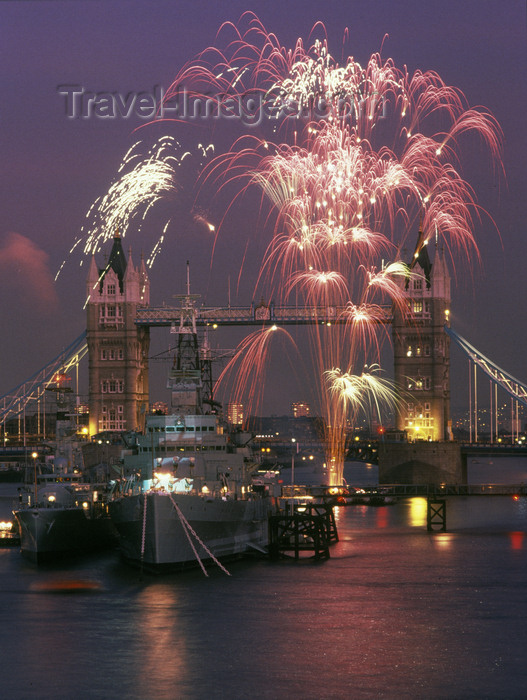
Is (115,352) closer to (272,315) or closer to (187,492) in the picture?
(272,315)

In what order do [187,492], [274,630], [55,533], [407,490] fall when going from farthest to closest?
[407,490], [55,533], [187,492], [274,630]

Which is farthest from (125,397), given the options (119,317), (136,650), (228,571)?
(136,650)

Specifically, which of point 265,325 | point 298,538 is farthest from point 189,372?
point 265,325

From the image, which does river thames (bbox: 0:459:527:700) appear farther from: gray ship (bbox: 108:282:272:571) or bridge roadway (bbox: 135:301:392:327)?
bridge roadway (bbox: 135:301:392:327)

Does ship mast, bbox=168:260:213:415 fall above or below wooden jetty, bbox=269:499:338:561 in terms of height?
above

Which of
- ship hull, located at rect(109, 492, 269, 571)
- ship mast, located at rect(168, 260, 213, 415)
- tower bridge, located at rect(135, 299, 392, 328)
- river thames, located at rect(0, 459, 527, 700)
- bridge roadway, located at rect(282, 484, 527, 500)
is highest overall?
tower bridge, located at rect(135, 299, 392, 328)

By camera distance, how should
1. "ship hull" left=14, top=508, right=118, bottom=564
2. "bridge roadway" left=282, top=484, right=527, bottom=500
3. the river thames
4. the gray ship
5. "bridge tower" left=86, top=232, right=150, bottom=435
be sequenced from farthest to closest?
"bridge tower" left=86, top=232, right=150, bottom=435
"bridge roadway" left=282, top=484, right=527, bottom=500
"ship hull" left=14, top=508, right=118, bottom=564
the gray ship
the river thames

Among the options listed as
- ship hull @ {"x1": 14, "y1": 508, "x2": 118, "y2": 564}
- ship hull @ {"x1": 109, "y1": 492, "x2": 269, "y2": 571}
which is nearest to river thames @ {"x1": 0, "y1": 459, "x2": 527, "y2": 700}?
ship hull @ {"x1": 109, "y1": 492, "x2": 269, "y2": 571}
